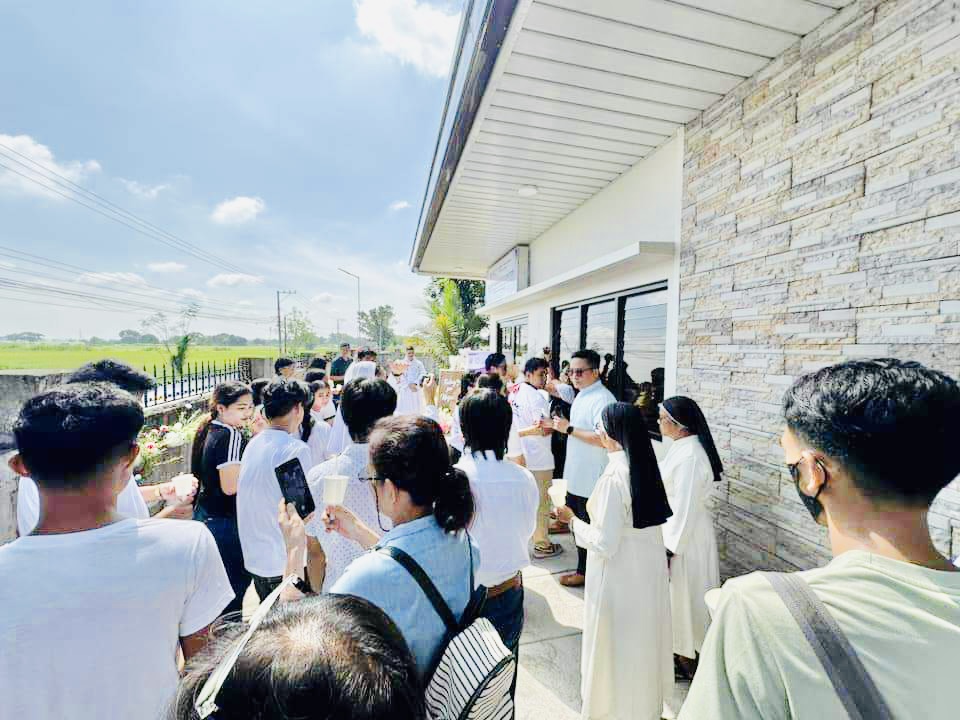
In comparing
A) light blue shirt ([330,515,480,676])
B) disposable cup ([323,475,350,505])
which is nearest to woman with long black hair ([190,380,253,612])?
disposable cup ([323,475,350,505])

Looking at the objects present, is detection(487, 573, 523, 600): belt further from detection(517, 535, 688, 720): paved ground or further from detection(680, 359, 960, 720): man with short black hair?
detection(680, 359, 960, 720): man with short black hair

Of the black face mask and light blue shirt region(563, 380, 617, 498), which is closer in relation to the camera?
the black face mask

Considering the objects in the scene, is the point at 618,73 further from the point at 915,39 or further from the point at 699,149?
the point at 915,39

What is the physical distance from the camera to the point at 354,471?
88.5 inches

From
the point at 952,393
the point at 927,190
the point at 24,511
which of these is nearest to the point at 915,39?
the point at 927,190

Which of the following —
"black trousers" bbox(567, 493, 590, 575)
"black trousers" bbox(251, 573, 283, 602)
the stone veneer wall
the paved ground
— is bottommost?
the paved ground

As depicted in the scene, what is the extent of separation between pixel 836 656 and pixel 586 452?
Result: 3.14 m

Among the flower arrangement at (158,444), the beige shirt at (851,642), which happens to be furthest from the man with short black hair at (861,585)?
the flower arrangement at (158,444)

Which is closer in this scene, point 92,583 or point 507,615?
point 92,583

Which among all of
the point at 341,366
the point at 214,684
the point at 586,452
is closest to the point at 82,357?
the point at 341,366

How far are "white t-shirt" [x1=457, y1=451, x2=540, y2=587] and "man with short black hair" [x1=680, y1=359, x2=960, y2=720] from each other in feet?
4.52

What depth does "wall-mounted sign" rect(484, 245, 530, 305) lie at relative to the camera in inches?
331

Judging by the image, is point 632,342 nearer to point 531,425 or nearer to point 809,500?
point 531,425

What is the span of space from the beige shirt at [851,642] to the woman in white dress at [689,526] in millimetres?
1848
